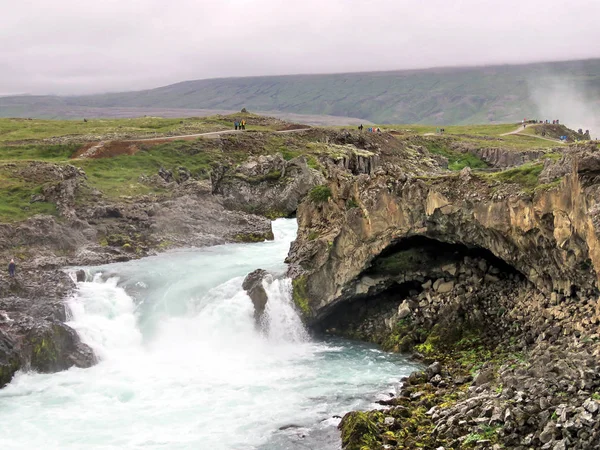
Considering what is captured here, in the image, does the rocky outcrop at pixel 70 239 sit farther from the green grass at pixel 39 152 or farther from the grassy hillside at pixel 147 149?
the green grass at pixel 39 152

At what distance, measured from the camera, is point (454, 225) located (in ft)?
126

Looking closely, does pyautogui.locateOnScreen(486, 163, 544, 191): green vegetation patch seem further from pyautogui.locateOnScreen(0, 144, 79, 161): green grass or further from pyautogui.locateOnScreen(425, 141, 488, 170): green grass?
pyautogui.locateOnScreen(0, 144, 79, 161): green grass

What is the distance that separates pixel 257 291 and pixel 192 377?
343 inches

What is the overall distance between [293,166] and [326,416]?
54.3 metres

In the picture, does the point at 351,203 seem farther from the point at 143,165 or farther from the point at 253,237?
the point at 143,165

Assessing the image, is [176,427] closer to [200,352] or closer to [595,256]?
[200,352]

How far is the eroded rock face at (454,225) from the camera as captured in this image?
102 ft

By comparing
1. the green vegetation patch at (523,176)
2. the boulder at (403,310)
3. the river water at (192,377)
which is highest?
the green vegetation patch at (523,176)

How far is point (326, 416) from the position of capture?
30703 millimetres

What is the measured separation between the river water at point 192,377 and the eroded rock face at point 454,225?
12.0ft

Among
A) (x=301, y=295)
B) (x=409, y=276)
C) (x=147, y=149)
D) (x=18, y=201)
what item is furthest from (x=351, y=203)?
(x=147, y=149)

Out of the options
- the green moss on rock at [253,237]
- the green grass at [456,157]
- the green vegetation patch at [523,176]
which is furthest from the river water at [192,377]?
the green grass at [456,157]

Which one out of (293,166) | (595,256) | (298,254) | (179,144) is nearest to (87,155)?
(179,144)

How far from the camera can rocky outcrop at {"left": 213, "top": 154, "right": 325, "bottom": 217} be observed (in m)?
79.6
